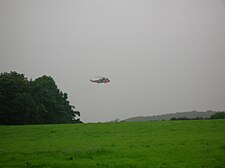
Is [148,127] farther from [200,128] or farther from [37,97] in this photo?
[37,97]

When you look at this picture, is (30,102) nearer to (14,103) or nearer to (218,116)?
(14,103)

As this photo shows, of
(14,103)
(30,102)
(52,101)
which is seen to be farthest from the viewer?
(52,101)

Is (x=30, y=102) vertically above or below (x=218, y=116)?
above

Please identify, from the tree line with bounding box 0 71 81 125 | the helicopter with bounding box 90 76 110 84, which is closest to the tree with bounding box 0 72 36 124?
the tree line with bounding box 0 71 81 125

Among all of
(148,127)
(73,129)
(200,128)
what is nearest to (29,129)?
(73,129)

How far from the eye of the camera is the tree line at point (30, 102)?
37.1 m

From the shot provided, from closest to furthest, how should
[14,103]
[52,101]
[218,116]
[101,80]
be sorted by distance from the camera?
[101,80] → [218,116] → [14,103] → [52,101]

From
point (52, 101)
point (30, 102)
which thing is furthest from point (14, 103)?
point (52, 101)

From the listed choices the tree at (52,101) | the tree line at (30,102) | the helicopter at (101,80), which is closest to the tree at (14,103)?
the tree line at (30,102)

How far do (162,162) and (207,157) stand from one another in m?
1.85

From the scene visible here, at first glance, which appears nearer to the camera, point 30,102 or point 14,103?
point 14,103

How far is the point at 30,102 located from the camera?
37.9m

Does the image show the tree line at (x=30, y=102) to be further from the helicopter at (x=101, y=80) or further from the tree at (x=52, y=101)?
the helicopter at (x=101, y=80)

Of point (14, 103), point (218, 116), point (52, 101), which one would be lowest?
point (218, 116)
